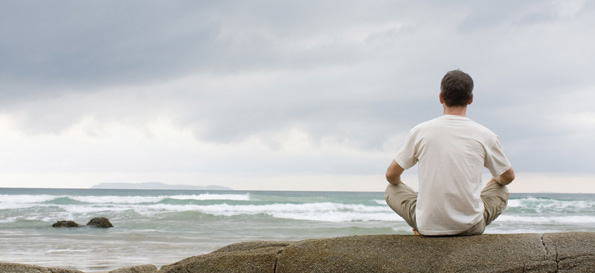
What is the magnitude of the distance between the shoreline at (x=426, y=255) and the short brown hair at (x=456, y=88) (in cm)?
99

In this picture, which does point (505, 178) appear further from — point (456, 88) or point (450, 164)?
point (456, 88)

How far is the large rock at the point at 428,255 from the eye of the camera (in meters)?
3.63

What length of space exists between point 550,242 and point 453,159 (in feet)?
3.22

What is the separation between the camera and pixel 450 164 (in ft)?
11.7

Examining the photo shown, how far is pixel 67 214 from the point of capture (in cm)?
2638

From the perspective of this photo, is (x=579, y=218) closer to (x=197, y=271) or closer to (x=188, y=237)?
(x=188, y=237)

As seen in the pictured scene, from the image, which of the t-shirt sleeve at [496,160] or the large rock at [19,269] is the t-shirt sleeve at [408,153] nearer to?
the t-shirt sleeve at [496,160]

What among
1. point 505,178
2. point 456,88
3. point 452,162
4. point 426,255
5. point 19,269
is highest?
point 456,88

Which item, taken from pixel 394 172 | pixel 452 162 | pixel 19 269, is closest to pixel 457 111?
pixel 452 162

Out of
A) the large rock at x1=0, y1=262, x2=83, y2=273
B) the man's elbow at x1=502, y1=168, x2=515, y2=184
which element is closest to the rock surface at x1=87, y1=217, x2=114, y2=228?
the large rock at x1=0, y1=262, x2=83, y2=273

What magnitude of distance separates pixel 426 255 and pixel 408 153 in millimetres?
735

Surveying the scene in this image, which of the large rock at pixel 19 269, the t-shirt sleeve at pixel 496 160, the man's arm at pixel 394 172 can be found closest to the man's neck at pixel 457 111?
the t-shirt sleeve at pixel 496 160

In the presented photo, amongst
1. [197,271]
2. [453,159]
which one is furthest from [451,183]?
[197,271]

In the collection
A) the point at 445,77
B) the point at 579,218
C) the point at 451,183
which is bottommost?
the point at 579,218
